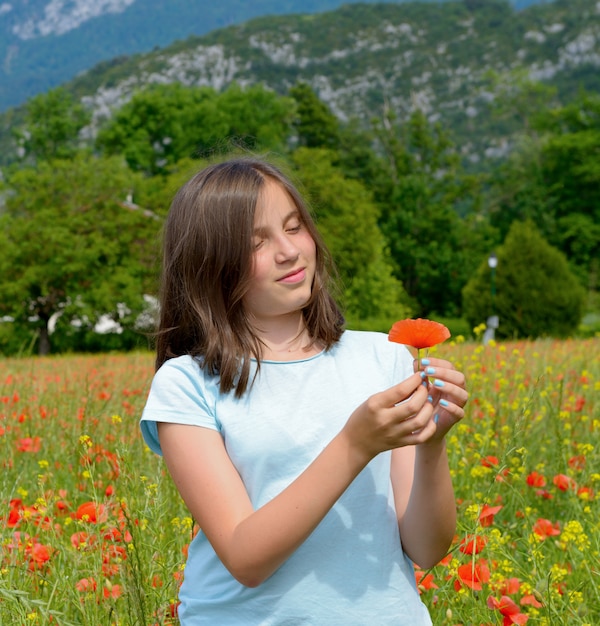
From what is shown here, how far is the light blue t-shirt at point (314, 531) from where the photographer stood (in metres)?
1.46

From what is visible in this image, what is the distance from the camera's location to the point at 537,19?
108 meters

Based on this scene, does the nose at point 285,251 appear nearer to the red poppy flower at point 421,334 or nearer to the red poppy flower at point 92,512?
the red poppy flower at point 421,334

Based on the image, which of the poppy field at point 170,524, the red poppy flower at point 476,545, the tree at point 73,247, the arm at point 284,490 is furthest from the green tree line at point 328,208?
the arm at point 284,490

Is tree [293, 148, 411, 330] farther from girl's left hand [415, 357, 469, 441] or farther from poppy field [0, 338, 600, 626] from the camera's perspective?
girl's left hand [415, 357, 469, 441]

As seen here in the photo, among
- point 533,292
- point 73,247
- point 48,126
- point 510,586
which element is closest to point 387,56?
point 48,126

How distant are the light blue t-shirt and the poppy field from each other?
22 centimetres

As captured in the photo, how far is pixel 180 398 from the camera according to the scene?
1.52 meters

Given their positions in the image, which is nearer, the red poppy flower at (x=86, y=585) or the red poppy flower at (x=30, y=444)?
the red poppy flower at (x=86, y=585)

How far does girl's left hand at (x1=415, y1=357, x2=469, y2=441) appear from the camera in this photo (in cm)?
130

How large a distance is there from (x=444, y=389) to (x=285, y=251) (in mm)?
444

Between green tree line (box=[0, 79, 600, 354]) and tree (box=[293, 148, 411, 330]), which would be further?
tree (box=[293, 148, 411, 330])

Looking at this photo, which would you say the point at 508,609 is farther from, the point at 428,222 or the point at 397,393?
the point at 428,222

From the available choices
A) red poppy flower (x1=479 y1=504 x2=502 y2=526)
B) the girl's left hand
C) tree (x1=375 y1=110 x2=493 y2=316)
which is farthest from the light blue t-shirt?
tree (x1=375 y1=110 x2=493 y2=316)

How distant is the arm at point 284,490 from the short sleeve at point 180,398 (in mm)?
21
